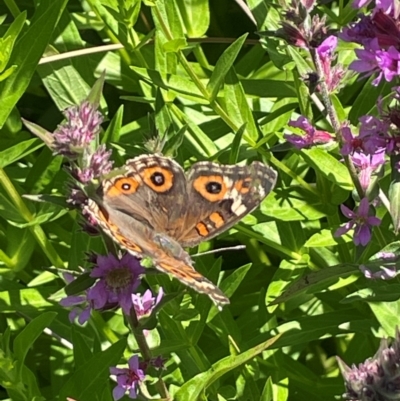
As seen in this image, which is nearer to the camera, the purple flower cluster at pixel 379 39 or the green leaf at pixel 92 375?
the purple flower cluster at pixel 379 39

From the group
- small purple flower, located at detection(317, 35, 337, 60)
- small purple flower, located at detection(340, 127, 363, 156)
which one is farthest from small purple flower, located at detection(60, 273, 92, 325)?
small purple flower, located at detection(317, 35, 337, 60)

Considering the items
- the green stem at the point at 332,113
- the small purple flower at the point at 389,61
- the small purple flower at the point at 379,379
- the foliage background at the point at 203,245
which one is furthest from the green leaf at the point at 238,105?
the small purple flower at the point at 379,379

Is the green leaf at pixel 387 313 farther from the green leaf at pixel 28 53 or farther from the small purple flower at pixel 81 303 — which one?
the green leaf at pixel 28 53

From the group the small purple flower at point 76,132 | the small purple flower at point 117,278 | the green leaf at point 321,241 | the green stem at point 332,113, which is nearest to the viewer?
the small purple flower at point 76,132

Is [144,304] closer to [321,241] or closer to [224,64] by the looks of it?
[321,241]

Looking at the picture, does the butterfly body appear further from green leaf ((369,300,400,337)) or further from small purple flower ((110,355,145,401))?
green leaf ((369,300,400,337))

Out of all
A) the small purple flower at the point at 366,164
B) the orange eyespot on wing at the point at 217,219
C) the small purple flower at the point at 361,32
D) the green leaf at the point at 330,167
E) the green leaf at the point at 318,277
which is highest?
the small purple flower at the point at 361,32

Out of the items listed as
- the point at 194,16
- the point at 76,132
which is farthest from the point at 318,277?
the point at 194,16

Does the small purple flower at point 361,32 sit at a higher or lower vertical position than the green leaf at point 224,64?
higher
